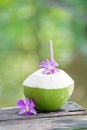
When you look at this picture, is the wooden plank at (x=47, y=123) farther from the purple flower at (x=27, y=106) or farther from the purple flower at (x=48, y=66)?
the purple flower at (x=48, y=66)

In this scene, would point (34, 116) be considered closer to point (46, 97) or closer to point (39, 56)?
point (46, 97)

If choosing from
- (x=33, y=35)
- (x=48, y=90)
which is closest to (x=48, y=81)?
(x=48, y=90)

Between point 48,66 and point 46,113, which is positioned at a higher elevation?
point 48,66

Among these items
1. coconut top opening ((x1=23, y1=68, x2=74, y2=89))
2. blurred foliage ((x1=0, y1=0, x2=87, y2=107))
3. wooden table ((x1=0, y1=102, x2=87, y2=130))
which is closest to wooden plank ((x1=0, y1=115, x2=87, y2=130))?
wooden table ((x1=0, y1=102, x2=87, y2=130))

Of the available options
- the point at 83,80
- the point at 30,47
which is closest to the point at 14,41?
the point at 30,47

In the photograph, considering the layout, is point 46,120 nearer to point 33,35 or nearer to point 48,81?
point 48,81

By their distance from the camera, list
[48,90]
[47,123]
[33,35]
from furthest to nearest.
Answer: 1. [33,35]
2. [48,90]
3. [47,123]

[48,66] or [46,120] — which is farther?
[48,66]
